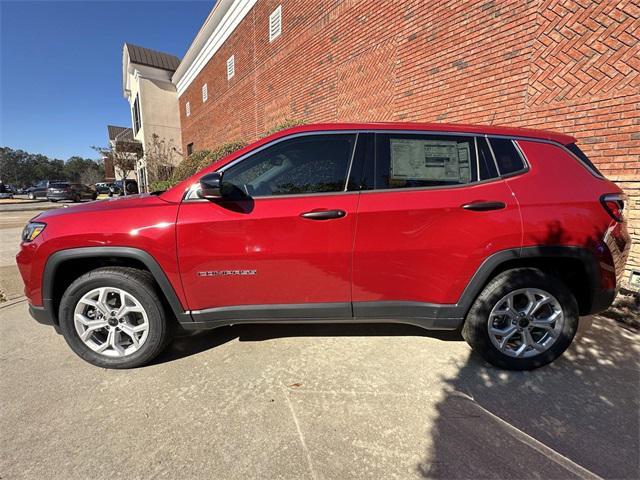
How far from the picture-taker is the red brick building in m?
4.02

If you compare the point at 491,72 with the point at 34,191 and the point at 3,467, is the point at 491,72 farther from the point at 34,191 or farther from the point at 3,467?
the point at 34,191

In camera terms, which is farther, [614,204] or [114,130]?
[114,130]

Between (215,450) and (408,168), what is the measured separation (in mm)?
2214

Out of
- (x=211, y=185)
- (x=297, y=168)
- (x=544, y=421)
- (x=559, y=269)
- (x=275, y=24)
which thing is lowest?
(x=544, y=421)

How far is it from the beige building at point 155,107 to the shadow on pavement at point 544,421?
80.8ft

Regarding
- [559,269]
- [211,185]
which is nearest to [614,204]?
[559,269]

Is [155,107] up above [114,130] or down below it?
below

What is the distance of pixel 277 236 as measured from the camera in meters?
2.31

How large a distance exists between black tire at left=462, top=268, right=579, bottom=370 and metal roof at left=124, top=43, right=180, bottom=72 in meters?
29.3

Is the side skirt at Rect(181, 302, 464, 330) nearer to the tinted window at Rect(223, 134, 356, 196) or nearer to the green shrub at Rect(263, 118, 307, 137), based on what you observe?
the tinted window at Rect(223, 134, 356, 196)

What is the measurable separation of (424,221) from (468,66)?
4.61m

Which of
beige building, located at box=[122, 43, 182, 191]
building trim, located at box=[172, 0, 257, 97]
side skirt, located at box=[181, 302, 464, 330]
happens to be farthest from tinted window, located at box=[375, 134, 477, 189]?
beige building, located at box=[122, 43, 182, 191]

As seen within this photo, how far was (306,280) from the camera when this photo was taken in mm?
2404

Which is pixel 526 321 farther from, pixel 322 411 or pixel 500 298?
pixel 322 411
